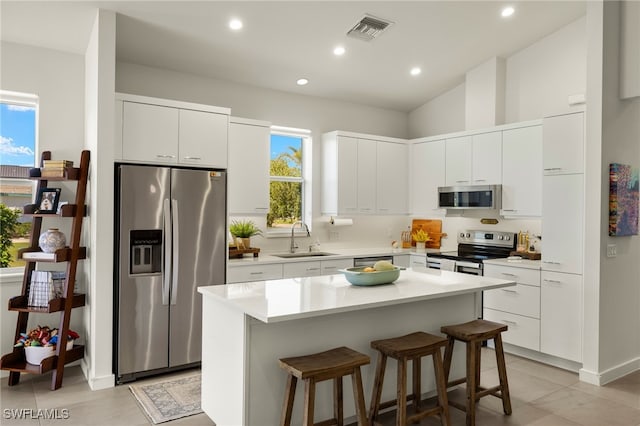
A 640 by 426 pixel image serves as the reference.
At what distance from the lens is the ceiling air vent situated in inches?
162

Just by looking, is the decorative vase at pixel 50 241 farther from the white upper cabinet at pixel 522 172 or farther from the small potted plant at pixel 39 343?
the white upper cabinet at pixel 522 172

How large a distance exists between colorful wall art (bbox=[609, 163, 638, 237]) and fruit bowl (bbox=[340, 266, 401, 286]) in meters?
2.08

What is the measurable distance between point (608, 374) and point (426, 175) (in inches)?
116

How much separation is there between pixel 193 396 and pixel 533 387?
2.72 metres

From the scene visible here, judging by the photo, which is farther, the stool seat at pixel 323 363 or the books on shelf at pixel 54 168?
the books on shelf at pixel 54 168

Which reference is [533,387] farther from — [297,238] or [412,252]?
[297,238]

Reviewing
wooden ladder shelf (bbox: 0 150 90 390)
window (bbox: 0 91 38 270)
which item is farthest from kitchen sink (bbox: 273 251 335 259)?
window (bbox: 0 91 38 270)

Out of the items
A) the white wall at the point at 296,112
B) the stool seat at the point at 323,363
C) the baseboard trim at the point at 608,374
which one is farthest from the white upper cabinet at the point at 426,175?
the stool seat at the point at 323,363

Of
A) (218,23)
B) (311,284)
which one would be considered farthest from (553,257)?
(218,23)

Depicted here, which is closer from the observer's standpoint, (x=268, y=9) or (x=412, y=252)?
(x=268, y=9)

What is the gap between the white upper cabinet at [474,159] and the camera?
4.99m

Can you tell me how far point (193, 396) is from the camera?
11.1 feet

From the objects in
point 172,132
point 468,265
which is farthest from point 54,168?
point 468,265

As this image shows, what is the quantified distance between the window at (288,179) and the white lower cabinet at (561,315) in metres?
2.71
